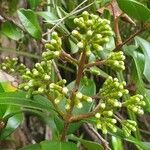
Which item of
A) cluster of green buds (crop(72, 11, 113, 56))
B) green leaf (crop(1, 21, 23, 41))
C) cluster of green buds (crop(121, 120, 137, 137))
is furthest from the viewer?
green leaf (crop(1, 21, 23, 41))

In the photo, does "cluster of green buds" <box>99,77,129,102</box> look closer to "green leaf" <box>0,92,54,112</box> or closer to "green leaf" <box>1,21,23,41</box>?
"green leaf" <box>0,92,54,112</box>

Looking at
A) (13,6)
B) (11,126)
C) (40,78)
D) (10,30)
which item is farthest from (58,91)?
(13,6)

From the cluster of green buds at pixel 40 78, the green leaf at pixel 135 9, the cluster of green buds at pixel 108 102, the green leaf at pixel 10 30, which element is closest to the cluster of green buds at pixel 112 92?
the cluster of green buds at pixel 108 102

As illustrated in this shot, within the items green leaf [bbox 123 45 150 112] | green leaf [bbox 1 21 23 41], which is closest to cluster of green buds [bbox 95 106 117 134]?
green leaf [bbox 123 45 150 112]

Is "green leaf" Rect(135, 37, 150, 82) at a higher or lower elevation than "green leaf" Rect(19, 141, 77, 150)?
higher

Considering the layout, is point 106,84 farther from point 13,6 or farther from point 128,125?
point 13,6

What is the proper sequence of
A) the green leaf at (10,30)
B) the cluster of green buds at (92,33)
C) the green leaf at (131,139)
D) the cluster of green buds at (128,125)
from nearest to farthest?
1. the cluster of green buds at (92,33)
2. the cluster of green buds at (128,125)
3. the green leaf at (131,139)
4. the green leaf at (10,30)

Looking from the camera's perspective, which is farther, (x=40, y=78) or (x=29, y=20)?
(x=29, y=20)

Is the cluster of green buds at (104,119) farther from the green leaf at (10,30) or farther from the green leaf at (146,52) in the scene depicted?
the green leaf at (10,30)
